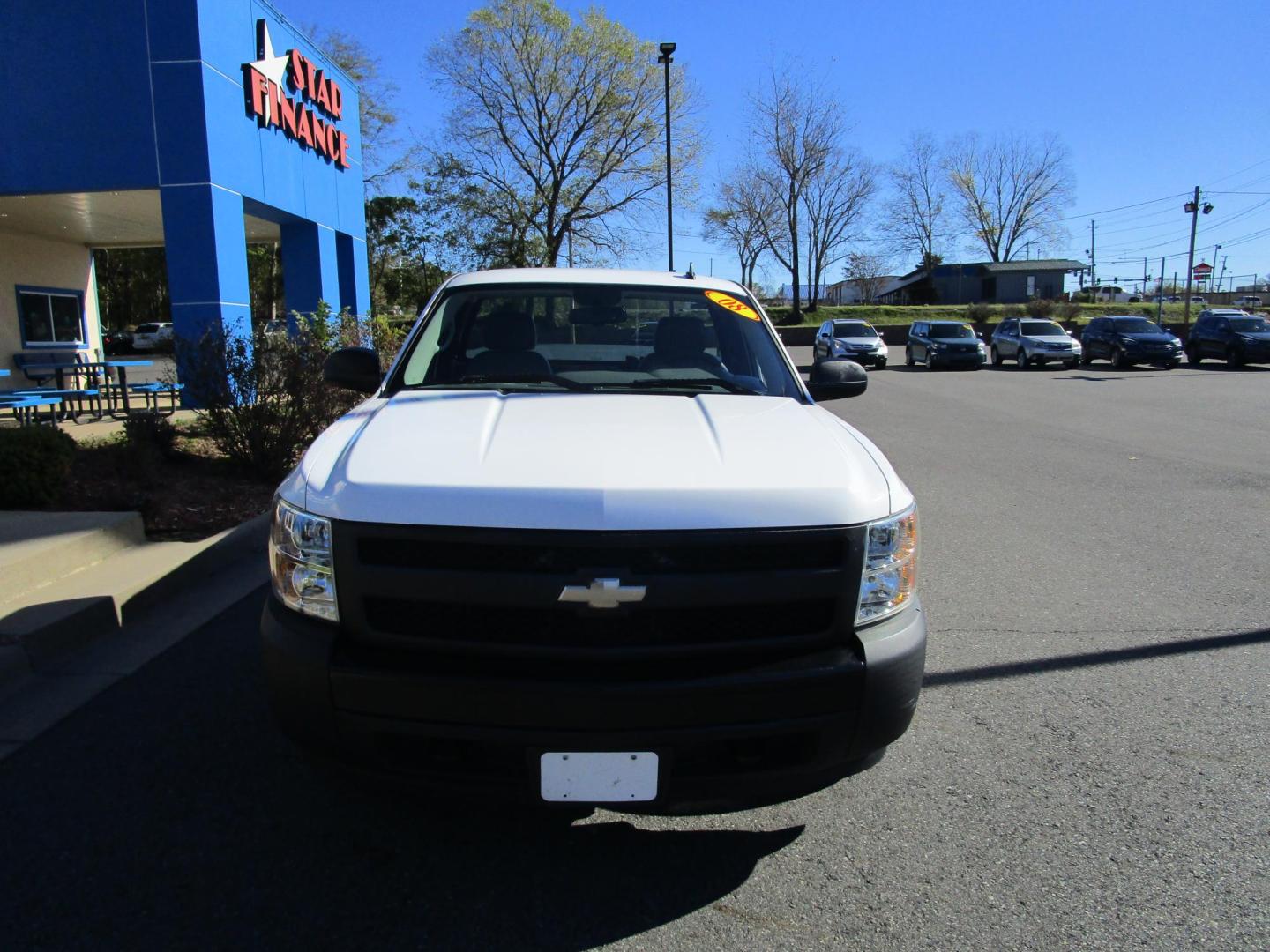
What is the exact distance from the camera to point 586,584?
2.27 m

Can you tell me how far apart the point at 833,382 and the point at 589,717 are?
2.49 metres

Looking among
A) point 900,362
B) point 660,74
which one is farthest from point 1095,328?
point 660,74

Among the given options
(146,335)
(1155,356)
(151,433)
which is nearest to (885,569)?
(151,433)

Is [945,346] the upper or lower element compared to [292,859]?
upper

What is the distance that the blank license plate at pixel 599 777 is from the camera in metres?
2.26

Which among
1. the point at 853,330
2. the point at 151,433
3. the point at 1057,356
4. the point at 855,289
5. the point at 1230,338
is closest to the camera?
the point at 151,433

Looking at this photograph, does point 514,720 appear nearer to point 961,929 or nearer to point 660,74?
point 961,929

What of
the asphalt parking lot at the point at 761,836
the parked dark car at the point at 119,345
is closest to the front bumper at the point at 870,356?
the asphalt parking lot at the point at 761,836

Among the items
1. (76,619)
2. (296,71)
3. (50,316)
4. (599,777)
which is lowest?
(76,619)

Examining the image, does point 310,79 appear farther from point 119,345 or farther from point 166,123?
point 119,345

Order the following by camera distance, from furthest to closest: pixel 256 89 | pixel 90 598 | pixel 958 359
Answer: pixel 958 359
pixel 256 89
pixel 90 598

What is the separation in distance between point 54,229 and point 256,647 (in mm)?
16703

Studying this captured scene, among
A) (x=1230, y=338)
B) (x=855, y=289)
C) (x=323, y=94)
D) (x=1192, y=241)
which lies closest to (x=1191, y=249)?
(x=1192, y=241)

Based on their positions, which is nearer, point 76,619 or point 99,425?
point 76,619
